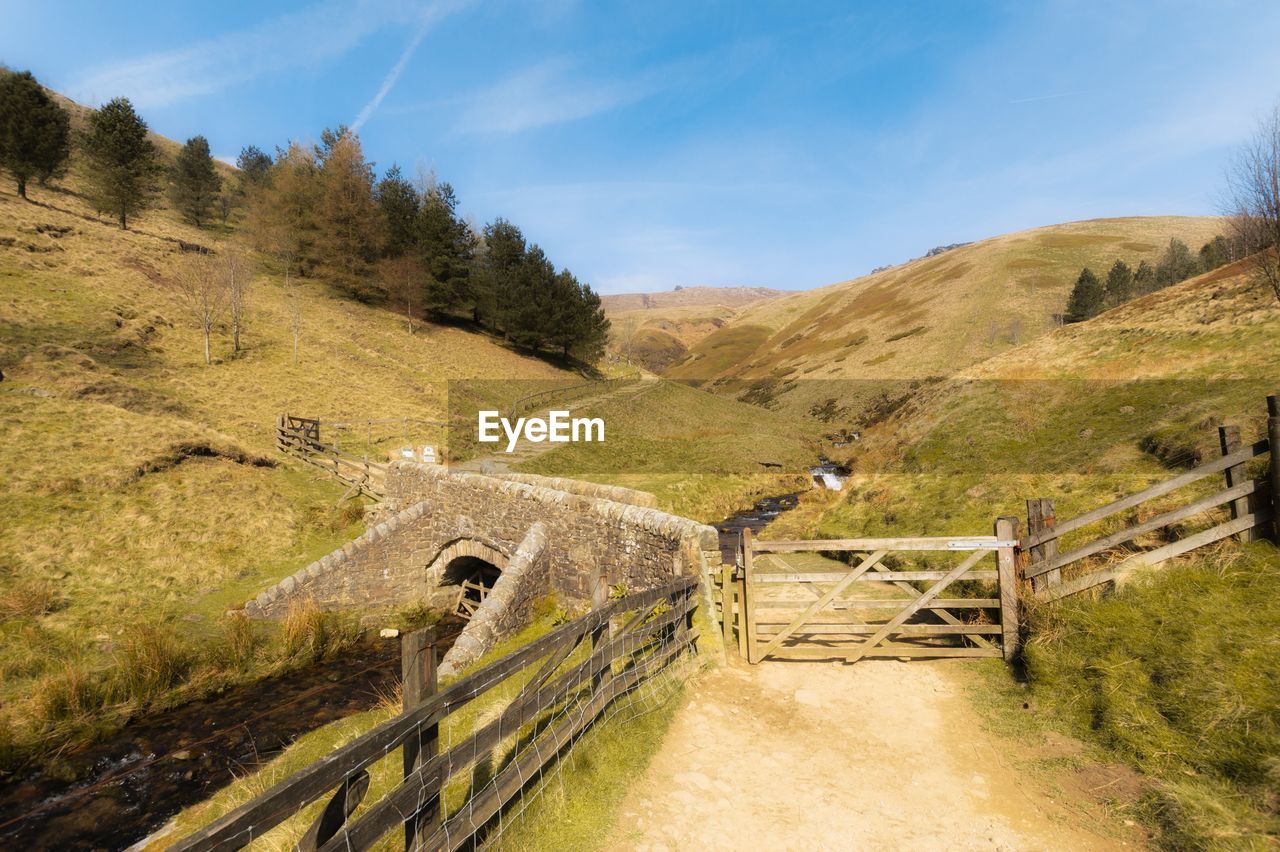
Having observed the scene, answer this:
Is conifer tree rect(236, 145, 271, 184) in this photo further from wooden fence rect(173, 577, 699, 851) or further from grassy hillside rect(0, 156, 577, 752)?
wooden fence rect(173, 577, 699, 851)

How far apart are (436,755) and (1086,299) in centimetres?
6447

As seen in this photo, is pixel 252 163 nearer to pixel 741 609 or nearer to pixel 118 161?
pixel 118 161

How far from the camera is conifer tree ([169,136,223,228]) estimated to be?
60.5 meters

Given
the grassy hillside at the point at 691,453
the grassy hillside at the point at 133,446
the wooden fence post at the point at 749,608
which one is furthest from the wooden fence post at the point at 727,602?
the grassy hillside at the point at 691,453

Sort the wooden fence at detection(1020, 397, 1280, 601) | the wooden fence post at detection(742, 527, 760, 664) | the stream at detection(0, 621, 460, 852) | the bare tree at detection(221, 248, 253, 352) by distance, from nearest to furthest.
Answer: the wooden fence at detection(1020, 397, 1280, 601), the stream at detection(0, 621, 460, 852), the wooden fence post at detection(742, 527, 760, 664), the bare tree at detection(221, 248, 253, 352)

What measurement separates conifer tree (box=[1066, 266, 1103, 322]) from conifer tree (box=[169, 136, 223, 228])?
302 ft

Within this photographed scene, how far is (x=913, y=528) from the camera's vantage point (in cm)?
1416

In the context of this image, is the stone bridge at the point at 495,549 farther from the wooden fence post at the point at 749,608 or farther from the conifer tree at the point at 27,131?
the conifer tree at the point at 27,131

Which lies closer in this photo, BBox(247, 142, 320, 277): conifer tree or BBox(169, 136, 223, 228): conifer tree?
BBox(247, 142, 320, 277): conifer tree

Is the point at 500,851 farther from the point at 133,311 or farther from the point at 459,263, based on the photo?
the point at 459,263

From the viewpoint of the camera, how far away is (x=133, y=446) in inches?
720

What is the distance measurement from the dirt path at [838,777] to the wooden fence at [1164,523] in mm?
1983

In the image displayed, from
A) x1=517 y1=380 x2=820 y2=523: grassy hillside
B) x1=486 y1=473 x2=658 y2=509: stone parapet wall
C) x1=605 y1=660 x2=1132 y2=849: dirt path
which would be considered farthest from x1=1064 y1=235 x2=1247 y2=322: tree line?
x1=605 y1=660 x2=1132 y2=849: dirt path

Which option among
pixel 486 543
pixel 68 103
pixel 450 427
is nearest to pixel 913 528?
pixel 486 543
